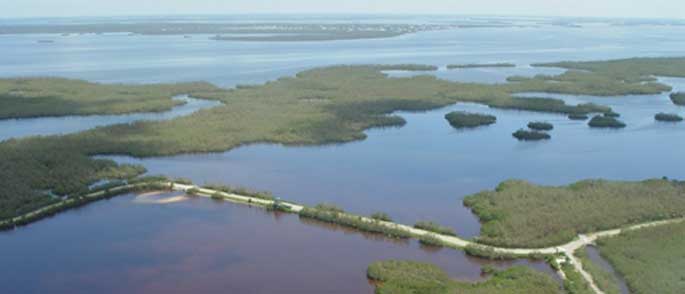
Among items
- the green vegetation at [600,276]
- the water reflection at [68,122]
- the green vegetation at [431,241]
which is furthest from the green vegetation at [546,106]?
the green vegetation at [431,241]

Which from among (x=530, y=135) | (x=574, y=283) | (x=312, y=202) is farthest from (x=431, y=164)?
(x=574, y=283)

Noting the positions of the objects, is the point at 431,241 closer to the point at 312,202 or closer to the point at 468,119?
the point at 312,202

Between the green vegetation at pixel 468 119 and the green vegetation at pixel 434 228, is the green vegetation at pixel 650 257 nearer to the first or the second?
the green vegetation at pixel 434 228

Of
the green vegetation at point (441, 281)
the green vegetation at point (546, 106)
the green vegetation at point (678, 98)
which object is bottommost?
the green vegetation at point (441, 281)

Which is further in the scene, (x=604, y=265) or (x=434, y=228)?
(x=434, y=228)

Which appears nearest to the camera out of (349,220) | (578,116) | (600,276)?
(600,276)
